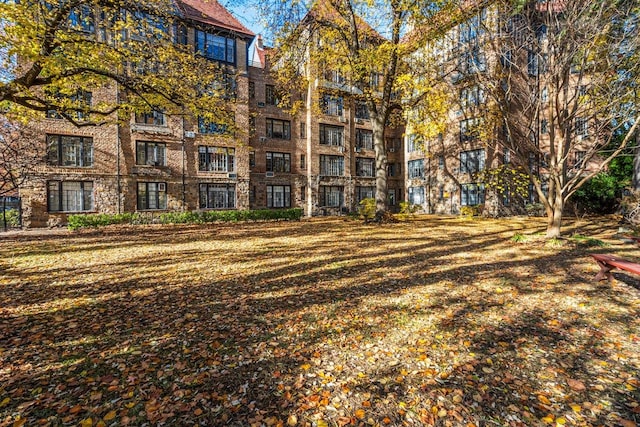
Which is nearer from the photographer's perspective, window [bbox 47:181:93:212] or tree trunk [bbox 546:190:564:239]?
tree trunk [bbox 546:190:564:239]

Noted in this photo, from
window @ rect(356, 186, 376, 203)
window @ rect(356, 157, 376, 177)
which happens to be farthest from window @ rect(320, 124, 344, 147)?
window @ rect(356, 186, 376, 203)

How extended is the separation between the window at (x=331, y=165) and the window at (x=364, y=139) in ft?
10.9

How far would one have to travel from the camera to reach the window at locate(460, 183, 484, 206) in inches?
1040

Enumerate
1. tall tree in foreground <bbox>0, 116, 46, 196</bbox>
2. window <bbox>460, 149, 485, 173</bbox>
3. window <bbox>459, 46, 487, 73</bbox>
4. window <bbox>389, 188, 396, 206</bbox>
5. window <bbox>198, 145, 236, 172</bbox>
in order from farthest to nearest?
window <bbox>389, 188, 396, 206</bbox> → window <bbox>460, 149, 485, 173</bbox> → window <bbox>198, 145, 236, 172</bbox> → tall tree in foreground <bbox>0, 116, 46, 196</bbox> → window <bbox>459, 46, 487, 73</bbox>

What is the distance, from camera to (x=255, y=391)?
9.01ft

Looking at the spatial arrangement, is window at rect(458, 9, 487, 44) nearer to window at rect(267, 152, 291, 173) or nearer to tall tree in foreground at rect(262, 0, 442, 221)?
tall tree in foreground at rect(262, 0, 442, 221)

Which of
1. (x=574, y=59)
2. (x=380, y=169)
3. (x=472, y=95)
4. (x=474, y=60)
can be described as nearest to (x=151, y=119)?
(x=380, y=169)

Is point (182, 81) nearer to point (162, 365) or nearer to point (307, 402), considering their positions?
point (162, 365)

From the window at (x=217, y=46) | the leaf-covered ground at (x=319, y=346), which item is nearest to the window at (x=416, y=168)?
the window at (x=217, y=46)

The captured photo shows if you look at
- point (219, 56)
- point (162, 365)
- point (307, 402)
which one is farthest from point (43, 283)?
point (219, 56)

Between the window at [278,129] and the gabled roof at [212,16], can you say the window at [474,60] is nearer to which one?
the window at [278,129]

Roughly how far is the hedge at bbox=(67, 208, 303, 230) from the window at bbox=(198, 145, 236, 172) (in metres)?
5.44

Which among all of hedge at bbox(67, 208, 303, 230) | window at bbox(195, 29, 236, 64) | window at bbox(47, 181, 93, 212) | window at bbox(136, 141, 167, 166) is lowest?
hedge at bbox(67, 208, 303, 230)

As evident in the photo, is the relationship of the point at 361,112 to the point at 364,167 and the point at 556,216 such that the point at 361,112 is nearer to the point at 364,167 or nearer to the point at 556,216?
the point at 364,167
